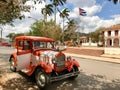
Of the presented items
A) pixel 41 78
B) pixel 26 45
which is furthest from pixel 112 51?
pixel 41 78

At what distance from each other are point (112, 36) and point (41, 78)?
54853 millimetres

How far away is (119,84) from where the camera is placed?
8516mm

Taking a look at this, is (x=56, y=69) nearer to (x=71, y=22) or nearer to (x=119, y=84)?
(x=119, y=84)

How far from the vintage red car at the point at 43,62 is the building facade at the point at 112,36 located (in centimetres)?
5060

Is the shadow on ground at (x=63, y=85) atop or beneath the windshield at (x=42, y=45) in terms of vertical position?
beneath

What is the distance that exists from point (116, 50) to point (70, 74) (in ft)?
61.5

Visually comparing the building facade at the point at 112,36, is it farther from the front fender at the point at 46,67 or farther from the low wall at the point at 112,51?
the front fender at the point at 46,67

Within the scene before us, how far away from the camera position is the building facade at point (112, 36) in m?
57.7

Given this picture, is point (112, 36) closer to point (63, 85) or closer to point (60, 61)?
point (60, 61)

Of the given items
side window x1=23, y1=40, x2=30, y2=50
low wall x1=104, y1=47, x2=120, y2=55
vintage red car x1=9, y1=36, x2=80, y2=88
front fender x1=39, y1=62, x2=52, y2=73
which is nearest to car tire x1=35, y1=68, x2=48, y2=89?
vintage red car x1=9, y1=36, x2=80, y2=88

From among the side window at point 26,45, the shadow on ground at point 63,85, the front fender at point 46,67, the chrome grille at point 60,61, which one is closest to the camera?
the front fender at point 46,67

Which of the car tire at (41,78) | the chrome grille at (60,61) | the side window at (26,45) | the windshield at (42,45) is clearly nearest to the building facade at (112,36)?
the windshield at (42,45)

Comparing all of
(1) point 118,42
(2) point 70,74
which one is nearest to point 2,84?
(2) point 70,74

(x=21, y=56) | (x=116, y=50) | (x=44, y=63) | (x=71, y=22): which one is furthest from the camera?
(x=116, y=50)
